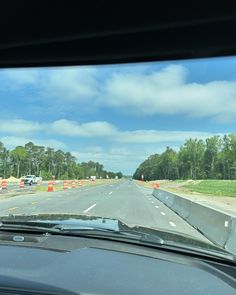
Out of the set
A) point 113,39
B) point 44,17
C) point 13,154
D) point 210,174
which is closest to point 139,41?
point 113,39

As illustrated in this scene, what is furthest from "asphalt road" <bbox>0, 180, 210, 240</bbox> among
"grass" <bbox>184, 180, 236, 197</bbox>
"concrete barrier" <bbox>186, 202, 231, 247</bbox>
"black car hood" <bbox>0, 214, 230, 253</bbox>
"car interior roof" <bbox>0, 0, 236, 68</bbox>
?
"grass" <bbox>184, 180, 236, 197</bbox>

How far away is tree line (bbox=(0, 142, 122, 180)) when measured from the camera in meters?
156

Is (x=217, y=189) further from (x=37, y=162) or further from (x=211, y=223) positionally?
(x=37, y=162)

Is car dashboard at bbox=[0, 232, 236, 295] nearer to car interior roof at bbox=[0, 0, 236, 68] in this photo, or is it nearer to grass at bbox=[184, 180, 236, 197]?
car interior roof at bbox=[0, 0, 236, 68]

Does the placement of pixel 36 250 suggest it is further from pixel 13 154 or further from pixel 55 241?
pixel 13 154

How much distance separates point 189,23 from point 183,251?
3172 mm

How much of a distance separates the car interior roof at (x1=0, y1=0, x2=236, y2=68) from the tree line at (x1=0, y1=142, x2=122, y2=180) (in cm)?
14603

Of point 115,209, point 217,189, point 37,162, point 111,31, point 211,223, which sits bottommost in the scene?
point 211,223

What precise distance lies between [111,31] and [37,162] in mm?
164310

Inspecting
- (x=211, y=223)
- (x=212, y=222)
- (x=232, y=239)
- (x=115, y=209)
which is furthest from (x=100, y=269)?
(x=115, y=209)

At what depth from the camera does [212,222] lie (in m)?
14.3

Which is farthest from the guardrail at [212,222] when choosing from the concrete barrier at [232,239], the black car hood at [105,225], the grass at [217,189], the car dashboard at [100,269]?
the grass at [217,189]

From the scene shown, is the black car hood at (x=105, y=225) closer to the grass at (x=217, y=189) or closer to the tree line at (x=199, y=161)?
the grass at (x=217, y=189)

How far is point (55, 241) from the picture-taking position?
433cm
